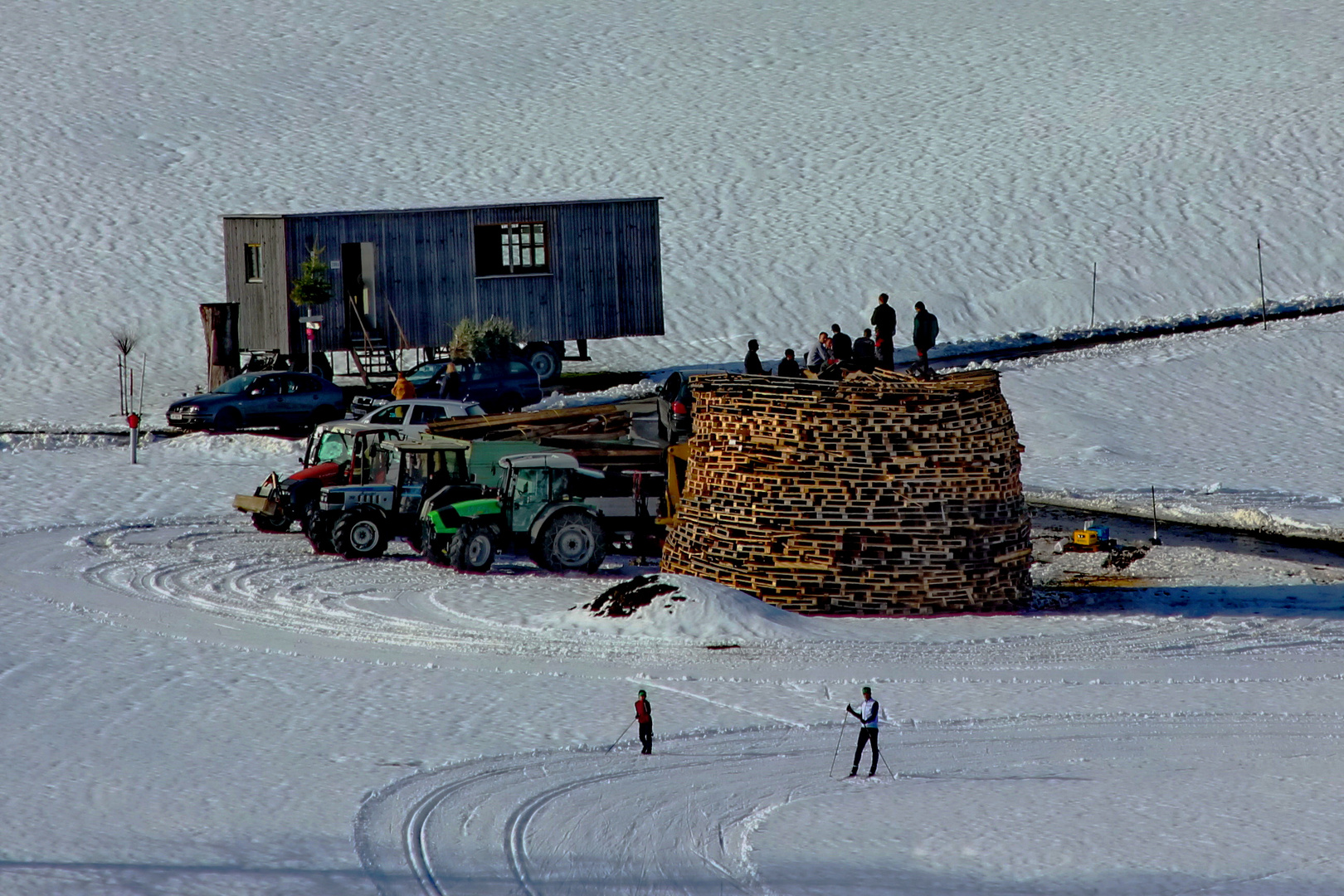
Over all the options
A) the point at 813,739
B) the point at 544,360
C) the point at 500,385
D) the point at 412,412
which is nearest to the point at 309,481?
the point at 412,412

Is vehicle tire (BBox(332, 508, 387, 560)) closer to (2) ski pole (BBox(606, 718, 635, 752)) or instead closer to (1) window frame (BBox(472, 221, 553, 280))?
(2) ski pole (BBox(606, 718, 635, 752))

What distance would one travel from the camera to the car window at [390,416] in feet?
A: 98.3

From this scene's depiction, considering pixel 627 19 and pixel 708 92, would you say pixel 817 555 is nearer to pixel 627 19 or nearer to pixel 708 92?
pixel 708 92

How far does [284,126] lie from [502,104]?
7.57 meters

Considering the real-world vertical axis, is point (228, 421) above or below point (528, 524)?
above

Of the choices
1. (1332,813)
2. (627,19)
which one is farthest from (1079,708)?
(627,19)

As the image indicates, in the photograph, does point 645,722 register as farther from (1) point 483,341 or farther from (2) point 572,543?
(1) point 483,341

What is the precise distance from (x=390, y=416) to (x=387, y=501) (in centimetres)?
551

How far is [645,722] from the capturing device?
15.5 metres

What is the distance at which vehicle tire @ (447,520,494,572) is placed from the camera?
23500 millimetres

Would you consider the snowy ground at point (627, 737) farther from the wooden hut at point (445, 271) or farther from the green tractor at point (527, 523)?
the wooden hut at point (445, 271)

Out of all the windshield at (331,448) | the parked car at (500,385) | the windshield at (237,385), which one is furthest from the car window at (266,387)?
the windshield at (331,448)

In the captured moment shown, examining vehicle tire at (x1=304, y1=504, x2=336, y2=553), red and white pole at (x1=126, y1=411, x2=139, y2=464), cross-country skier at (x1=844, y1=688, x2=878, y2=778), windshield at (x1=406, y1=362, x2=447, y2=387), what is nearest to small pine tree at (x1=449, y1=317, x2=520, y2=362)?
windshield at (x1=406, y1=362, x2=447, y2=387)

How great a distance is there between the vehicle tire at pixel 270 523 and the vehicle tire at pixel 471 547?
155 inches
